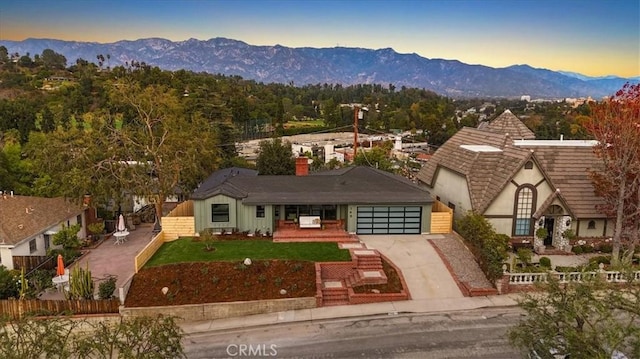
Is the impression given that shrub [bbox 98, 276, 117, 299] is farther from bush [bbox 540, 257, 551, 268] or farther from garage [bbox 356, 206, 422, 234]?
bush [bbox 540, 257, 551, 268]

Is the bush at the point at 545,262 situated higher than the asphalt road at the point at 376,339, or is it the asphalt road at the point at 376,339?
the bush at the point at 545,262

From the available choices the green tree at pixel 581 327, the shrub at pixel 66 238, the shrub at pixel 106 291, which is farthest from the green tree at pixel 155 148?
the green tree at pixel 581 327

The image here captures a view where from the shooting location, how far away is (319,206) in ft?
92.8

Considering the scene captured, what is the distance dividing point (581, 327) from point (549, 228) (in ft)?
62.1

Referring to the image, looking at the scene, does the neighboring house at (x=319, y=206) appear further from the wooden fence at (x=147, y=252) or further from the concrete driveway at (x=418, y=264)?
Answer: the wooden fence at (x=147, y=252)

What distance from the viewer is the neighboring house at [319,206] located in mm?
27484

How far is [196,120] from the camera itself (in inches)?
1342

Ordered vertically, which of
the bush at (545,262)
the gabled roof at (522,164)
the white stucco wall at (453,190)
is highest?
the gabled roof at (522,164)

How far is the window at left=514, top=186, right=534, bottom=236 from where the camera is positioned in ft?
90.1

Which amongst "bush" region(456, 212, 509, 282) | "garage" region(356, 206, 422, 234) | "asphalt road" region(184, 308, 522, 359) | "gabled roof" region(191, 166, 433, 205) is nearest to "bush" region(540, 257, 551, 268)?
"bush" region(456, 212, 509, 282)

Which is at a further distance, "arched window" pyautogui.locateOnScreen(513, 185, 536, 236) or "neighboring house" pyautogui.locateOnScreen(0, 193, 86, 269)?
"arched window" pyautogui.locateOnScreen(513, 185, 536, 236)

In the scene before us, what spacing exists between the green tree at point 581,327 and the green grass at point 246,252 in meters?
12.7

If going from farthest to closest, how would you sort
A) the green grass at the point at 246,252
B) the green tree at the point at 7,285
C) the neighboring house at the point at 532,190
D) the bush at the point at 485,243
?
the neighboring house at the point at 532,190 → the green grass at the point at 246,252 → the bush at the point at 485,243 → the green tree at the point at 7,285

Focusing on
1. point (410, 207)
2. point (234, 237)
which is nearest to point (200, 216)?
point (234, 237)
